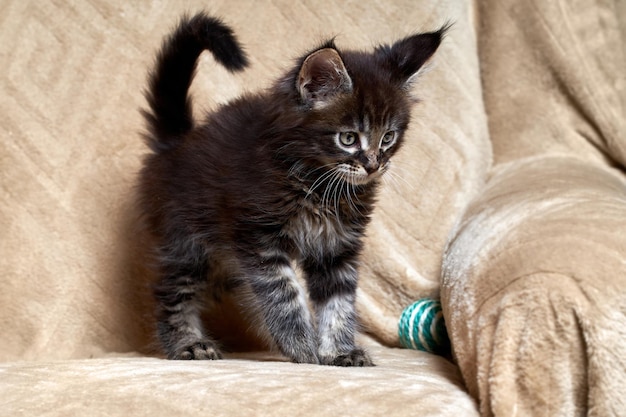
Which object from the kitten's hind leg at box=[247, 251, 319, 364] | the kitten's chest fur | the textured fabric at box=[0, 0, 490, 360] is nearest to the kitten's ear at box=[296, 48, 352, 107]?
the kitten's chest fur

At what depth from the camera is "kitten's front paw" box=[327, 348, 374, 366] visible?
204 cm

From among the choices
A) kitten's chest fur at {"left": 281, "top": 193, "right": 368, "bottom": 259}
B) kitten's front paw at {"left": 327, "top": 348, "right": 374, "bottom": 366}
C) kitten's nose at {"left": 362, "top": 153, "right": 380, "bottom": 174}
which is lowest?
kitten's front paw at {"left": 327, "top": 348, "right": 374, "bottom": 366}

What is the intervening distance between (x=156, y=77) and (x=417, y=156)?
0.96m

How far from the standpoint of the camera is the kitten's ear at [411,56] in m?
2.12

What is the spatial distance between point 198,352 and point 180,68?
32.8 inches

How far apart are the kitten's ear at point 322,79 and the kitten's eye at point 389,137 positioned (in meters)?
0.17

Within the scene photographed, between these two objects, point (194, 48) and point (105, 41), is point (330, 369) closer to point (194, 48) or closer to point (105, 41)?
point (194, 48)

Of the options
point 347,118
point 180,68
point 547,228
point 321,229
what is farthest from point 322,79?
point 547,228

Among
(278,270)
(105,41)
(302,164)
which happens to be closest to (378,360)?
(278,270)

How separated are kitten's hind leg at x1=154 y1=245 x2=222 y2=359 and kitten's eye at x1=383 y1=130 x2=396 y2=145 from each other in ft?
2.26

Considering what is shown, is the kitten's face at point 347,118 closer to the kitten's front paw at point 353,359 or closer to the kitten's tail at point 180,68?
the kitten's tail at point 180,68

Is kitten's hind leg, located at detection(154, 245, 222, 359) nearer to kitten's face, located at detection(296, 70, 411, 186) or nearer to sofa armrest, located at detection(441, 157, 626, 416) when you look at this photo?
kitten's face, located at detection(296, 70, 411, 186)

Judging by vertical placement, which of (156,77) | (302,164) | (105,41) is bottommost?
(302,164)

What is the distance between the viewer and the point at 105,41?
2.53 meters
